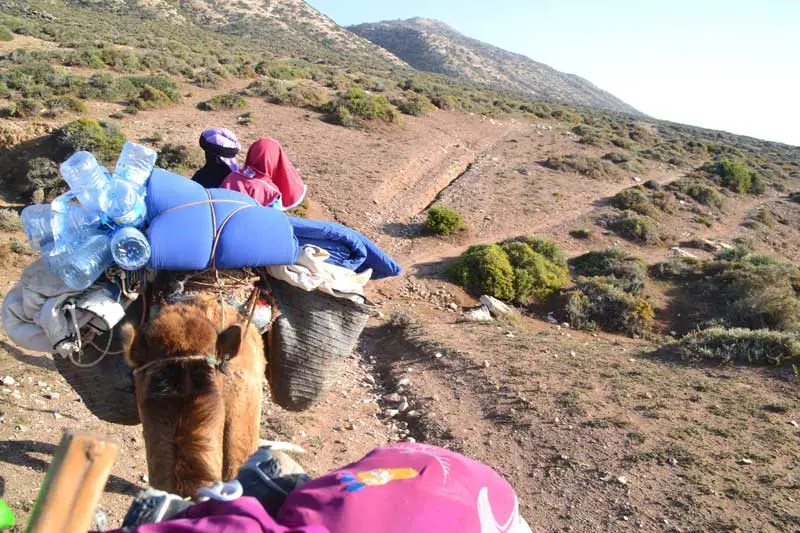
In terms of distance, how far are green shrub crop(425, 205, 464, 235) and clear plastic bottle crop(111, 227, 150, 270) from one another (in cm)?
1023

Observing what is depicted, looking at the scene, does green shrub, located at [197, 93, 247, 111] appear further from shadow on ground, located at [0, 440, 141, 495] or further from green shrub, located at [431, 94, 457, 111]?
shadow on ground, located at [0, 440, 141, 495]

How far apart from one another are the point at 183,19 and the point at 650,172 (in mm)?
41825

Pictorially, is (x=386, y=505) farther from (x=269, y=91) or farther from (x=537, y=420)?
(x=269, y=91)

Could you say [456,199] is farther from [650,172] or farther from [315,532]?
[315,532]

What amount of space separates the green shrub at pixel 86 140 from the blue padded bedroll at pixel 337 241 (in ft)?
33.5

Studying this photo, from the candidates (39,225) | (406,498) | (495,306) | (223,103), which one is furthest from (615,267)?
(223,103)

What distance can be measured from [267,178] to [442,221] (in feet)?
29.7

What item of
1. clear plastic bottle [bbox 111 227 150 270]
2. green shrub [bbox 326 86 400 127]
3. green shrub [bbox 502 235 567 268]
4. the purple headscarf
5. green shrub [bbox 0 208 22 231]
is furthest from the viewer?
green shrub [bbox 326 86 400 127]

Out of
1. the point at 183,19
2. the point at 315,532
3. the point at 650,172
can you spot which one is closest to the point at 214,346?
the point at 315,532

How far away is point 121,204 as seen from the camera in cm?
247

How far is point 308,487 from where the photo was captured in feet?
4.37

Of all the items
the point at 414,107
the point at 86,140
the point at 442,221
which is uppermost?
the point at 414,107

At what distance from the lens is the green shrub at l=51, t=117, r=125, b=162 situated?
11492 mm

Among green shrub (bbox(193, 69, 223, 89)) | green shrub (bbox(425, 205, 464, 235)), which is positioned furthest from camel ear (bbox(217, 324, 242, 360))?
green shrub (bbox(193, 69, 223, 89))
